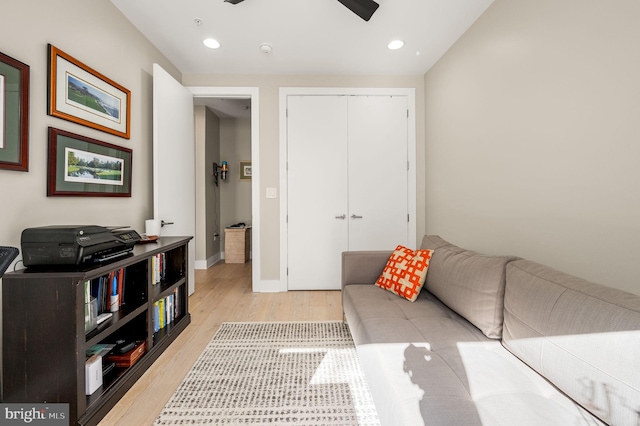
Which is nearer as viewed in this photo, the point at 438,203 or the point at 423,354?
the point at 423,354

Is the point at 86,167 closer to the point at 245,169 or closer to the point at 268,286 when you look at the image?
the point at 268,286

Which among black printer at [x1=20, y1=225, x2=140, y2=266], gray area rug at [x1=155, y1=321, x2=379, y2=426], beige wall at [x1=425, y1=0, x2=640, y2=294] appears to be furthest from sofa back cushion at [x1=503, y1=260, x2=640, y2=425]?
black printer at [x1=20, y1=225, x2=140, y2=266]

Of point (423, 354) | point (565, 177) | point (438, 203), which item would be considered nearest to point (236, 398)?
point (423, 354)

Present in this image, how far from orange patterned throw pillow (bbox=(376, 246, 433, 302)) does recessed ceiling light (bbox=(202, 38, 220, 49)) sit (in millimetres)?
2573

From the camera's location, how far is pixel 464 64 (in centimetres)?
244

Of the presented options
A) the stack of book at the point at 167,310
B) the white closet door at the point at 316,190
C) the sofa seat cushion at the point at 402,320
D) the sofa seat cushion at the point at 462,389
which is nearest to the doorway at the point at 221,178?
the white closet door at the point at 316,190

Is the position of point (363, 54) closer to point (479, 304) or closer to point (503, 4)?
point (503, 4)

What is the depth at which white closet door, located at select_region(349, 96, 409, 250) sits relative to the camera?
3.24m

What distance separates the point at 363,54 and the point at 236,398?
3.11m

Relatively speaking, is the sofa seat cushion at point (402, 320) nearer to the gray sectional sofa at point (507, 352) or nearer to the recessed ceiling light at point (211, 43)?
the gray sectional sofa at point (507, 352)

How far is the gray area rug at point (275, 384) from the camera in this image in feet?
4.42

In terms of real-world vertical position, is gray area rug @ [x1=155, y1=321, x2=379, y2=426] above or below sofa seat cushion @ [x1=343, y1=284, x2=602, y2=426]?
below

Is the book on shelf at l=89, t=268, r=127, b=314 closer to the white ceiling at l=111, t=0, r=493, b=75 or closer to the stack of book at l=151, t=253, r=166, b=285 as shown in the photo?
the stack of book at l=151, t=253, r=166, b=285

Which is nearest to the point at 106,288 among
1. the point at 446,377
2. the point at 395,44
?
the point at 446,377
